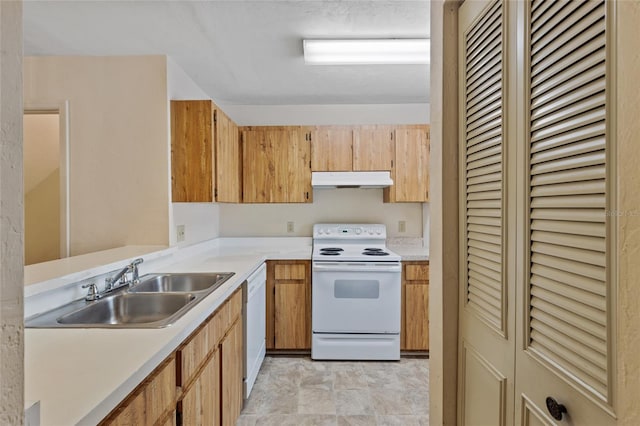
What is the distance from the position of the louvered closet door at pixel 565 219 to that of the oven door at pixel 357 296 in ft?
7.09

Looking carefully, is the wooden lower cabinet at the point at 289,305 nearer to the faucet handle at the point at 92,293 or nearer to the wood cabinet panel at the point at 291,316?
the wood cabinet panel at the point at 291,316

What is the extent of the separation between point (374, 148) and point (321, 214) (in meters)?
0.89

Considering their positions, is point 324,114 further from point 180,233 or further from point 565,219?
point 565,219

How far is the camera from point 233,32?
222cm

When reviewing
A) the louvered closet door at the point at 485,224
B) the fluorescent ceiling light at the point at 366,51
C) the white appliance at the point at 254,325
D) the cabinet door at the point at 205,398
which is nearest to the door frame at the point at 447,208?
the louvered closet door at the point at 485,224

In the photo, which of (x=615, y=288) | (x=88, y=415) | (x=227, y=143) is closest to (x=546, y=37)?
(x=615, y=288)

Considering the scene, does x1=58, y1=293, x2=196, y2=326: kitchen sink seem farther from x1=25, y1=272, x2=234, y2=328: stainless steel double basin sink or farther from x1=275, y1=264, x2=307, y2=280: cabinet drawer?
x1=275, y1=264, x2=307, y2=280: cabinet drawer

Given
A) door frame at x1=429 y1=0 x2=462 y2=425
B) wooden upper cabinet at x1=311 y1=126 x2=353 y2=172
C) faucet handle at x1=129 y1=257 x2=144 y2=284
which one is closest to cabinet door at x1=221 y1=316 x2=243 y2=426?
faucet handle at x1=129 y1=257 x2=144 y2=284

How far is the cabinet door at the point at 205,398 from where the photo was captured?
4.43 ft

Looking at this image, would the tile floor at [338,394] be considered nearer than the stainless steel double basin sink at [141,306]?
No

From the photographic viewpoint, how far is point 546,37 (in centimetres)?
78

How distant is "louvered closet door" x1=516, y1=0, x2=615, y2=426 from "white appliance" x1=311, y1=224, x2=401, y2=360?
216 centimetres

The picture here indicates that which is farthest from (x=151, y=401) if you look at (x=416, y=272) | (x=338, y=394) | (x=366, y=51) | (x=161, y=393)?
(x=416, y=272)

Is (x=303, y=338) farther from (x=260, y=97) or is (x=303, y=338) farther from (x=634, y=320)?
(x=634, y=320)
